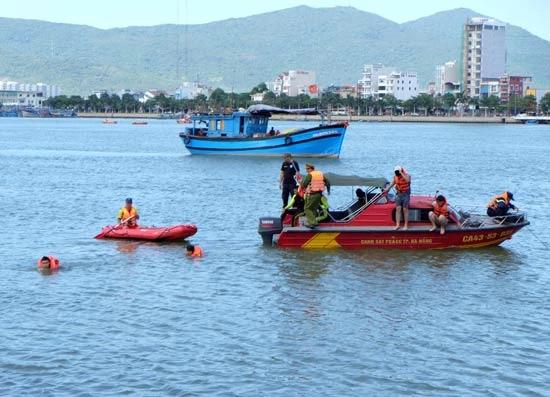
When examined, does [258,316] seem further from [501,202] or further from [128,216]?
[501,202]

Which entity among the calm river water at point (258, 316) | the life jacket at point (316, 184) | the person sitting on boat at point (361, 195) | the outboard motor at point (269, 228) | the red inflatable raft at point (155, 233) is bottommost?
the calm river water at point (258, 316)

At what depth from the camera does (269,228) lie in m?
25.1

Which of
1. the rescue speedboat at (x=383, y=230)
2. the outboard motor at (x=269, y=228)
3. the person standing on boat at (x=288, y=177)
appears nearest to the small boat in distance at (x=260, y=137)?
the person standing on boat at (x=288, y=177)

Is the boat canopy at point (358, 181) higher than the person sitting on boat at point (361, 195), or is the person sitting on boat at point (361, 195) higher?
the boat canopy at point (358, 181)

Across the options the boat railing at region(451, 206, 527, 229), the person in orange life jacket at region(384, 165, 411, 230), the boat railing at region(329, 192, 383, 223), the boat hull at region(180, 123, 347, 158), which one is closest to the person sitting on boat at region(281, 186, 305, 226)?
the boat railing at region(329, 192, 383, 223)

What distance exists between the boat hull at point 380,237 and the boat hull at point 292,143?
39.0 m

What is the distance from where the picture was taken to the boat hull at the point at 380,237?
2427cm

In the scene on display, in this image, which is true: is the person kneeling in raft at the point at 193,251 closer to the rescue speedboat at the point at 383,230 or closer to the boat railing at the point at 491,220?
the rescue speedboat at the point at 383,230

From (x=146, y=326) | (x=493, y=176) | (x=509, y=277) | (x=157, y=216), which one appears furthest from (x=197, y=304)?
(x=493, y=176)

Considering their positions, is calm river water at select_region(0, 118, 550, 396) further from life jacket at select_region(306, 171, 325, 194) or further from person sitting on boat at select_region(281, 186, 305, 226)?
life jacket at select_region(306, 171, 325, 194)

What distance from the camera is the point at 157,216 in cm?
3428

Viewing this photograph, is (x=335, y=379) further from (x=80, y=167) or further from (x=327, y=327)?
(x=80, y=167)

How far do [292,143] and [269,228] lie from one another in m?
39.1

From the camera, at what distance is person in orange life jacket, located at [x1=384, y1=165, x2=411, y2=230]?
23.4 meters
